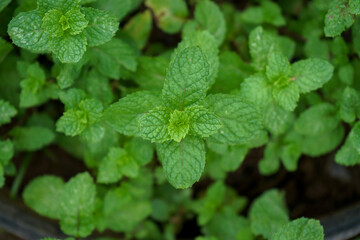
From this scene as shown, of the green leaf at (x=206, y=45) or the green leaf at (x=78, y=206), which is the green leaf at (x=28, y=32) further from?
the green leaf at (x=78, y=206)

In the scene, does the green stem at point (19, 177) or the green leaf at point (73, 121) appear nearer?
the green leaf at point (73, 121)

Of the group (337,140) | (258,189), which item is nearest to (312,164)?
(258,189)

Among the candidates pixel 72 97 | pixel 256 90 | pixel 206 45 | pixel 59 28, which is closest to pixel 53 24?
A: pixel 59 28

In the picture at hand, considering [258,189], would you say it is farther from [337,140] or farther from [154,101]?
[154,101]

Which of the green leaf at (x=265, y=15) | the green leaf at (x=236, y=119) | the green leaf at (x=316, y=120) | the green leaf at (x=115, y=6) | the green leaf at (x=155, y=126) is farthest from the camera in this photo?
the green leaf at (x=265, y=15)

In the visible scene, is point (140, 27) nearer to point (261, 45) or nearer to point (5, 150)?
point (261, 45)

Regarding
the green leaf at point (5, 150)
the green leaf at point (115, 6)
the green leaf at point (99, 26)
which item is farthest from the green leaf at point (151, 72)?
the green leaf at point (5, 150)
